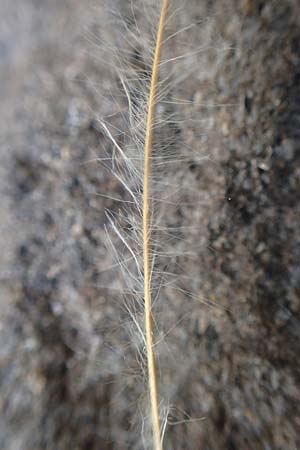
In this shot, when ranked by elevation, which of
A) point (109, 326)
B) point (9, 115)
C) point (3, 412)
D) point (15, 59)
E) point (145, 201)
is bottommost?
point (3, 412)

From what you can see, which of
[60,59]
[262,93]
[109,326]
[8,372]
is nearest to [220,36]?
[262,93]

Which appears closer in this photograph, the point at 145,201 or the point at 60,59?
the point at 145,201

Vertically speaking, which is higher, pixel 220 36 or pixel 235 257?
pixel 220 36

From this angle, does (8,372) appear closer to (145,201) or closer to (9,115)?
(145,201)

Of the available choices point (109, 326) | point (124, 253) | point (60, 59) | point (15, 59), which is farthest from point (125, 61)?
point (109, 326)

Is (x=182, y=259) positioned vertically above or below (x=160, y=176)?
below

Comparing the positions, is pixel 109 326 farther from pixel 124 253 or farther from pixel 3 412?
pixel 3 412
